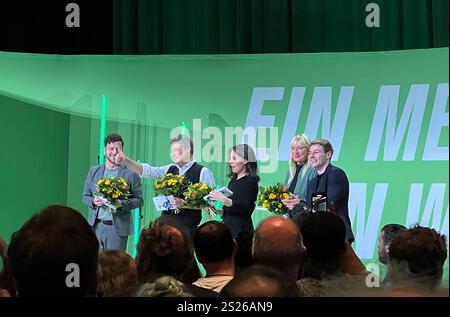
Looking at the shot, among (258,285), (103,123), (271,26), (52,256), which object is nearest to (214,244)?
(52,256)

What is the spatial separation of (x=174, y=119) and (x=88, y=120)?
2.50 feet

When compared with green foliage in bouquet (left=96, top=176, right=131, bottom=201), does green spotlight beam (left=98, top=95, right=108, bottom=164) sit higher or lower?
higher

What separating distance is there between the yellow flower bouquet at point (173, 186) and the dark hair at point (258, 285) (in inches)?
169

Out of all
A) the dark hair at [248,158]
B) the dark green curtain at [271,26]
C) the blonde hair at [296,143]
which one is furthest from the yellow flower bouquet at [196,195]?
the dark green curtain at [271,26]

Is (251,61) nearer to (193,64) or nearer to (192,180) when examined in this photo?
(193,64)

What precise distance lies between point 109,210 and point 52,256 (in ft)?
13.9

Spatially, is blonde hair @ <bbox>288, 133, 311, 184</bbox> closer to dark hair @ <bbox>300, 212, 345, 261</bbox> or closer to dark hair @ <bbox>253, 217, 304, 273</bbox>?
dark hair @ <bbox>300, 212, 345, 261</bbox>

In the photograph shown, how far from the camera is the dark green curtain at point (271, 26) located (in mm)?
6102

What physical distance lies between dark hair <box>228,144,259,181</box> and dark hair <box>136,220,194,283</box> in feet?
11.6

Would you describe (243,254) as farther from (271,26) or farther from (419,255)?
(271,26)

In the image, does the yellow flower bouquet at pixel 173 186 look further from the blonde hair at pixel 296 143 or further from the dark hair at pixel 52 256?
the dark hair at pixel 52 256

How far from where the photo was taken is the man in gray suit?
5.55m

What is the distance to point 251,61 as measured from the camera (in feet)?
19.9

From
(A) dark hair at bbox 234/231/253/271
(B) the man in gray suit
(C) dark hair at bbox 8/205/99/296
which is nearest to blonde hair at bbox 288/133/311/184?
(B) the man in gray suit
